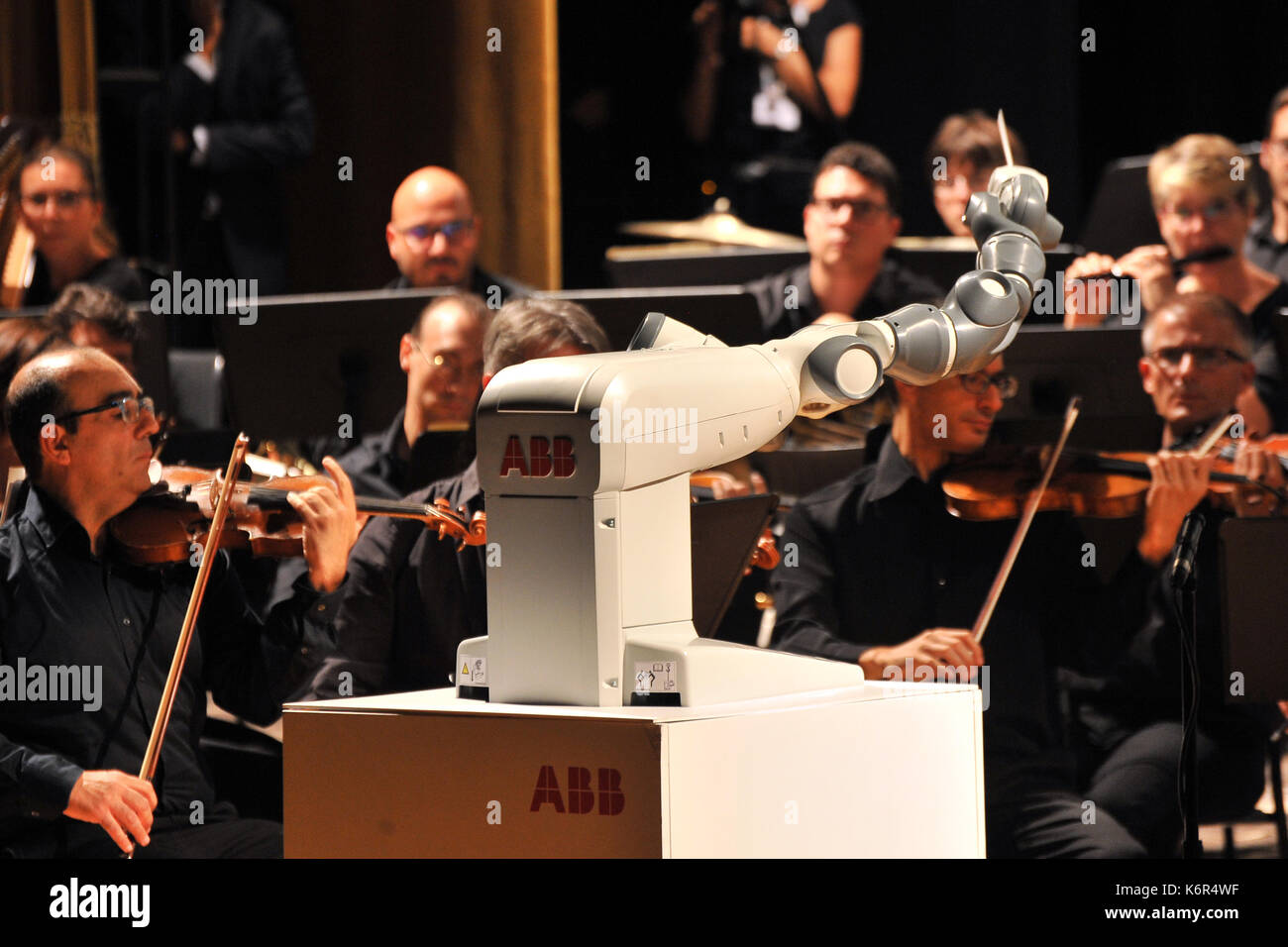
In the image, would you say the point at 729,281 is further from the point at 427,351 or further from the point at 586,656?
the point at 586,656

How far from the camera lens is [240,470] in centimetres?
290

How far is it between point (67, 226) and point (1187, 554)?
2881 mm

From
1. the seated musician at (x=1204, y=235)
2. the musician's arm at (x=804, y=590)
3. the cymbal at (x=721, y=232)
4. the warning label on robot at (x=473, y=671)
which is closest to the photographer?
the warning label on robot at (x=473, y=671)

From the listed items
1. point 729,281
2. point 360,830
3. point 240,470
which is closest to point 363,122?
point 729,281

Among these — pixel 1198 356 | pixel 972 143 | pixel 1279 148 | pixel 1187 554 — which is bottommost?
Answer: pixel 1187 554

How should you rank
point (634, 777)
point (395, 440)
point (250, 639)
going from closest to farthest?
point (634, 777)
point (250, 639)
point (395, 440)

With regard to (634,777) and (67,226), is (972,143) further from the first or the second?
(634,777)

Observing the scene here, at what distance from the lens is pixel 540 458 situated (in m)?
1.51

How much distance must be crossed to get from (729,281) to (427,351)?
43.3 inches

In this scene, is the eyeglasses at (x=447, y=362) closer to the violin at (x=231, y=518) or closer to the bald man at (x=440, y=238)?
the bald man at (x=440, y=238)

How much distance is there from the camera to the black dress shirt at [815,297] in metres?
3.91

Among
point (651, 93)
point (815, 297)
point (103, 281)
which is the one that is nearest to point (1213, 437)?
point (815, 297)

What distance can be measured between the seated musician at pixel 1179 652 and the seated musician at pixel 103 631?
1469 millimetres

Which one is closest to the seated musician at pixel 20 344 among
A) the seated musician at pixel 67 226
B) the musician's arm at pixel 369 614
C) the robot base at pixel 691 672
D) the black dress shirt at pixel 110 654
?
the black dress shirt at pixel 110 654
